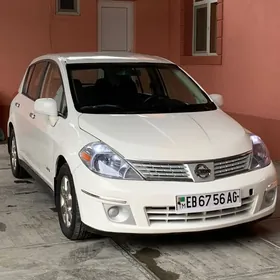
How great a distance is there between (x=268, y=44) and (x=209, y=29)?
106 inches

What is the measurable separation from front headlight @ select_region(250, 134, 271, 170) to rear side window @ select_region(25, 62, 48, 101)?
8.17 ft

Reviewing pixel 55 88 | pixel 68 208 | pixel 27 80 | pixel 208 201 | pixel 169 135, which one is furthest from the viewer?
pixel 27 80

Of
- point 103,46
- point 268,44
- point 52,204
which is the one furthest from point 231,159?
point 103,46

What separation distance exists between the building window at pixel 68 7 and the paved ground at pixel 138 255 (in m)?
7.05

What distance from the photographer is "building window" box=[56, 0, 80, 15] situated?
1148 centimetres

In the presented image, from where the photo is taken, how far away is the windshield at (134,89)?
5.10 metres

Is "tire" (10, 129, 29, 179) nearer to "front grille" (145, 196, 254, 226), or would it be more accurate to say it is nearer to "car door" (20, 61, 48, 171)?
"car door" (20, 61, 48, 171)

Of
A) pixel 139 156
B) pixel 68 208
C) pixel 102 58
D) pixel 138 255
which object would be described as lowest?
pixel 138 255

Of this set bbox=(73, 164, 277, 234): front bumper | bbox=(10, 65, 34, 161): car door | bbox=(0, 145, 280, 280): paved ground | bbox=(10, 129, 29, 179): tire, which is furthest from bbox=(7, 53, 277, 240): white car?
bbox=(10, 129, 29, 179): tire

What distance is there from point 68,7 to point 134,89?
22.1 feet

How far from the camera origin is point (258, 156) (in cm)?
471

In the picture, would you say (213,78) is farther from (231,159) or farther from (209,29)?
(231,159)

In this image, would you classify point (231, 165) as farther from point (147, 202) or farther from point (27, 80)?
point (27, 80)

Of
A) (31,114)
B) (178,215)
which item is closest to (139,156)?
(178,215)
